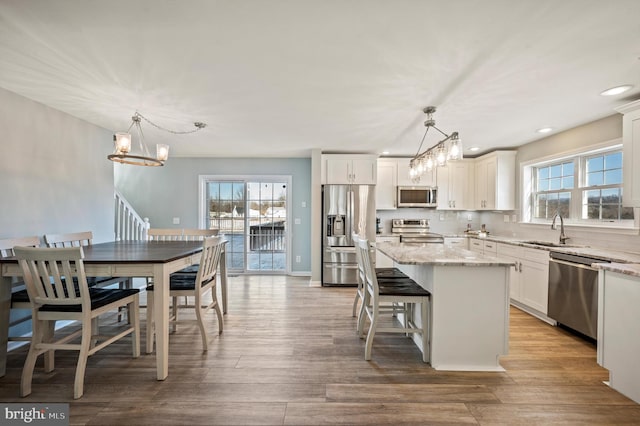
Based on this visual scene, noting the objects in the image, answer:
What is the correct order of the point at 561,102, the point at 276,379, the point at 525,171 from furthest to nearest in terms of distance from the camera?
1. the point at 525,171
2. the point at 561,102
3. the point at 276,379

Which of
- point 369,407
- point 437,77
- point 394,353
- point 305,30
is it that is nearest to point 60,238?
point 305,30

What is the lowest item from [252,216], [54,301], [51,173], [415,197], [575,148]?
[54,301]

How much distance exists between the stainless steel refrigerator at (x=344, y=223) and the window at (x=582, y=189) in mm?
2422

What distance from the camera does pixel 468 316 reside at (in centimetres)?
213

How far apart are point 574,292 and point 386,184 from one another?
292 cm

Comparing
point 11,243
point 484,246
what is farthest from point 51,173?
point 484,246

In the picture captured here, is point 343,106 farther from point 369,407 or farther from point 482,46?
point 369,407

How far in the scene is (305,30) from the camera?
1.65 m

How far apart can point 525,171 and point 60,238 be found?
19.3 feet

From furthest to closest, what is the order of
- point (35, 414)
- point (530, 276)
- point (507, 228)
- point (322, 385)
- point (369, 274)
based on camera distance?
point (507, 228), point (530, 276), point (369, 274), point (322, 385), point (35, 414)

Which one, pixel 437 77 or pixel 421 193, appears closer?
pixel 437 77

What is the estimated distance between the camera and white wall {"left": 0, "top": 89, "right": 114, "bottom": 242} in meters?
2.54

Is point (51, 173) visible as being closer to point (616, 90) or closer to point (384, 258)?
point (384, 258)

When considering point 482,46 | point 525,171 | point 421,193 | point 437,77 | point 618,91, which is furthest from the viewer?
point 421,193
